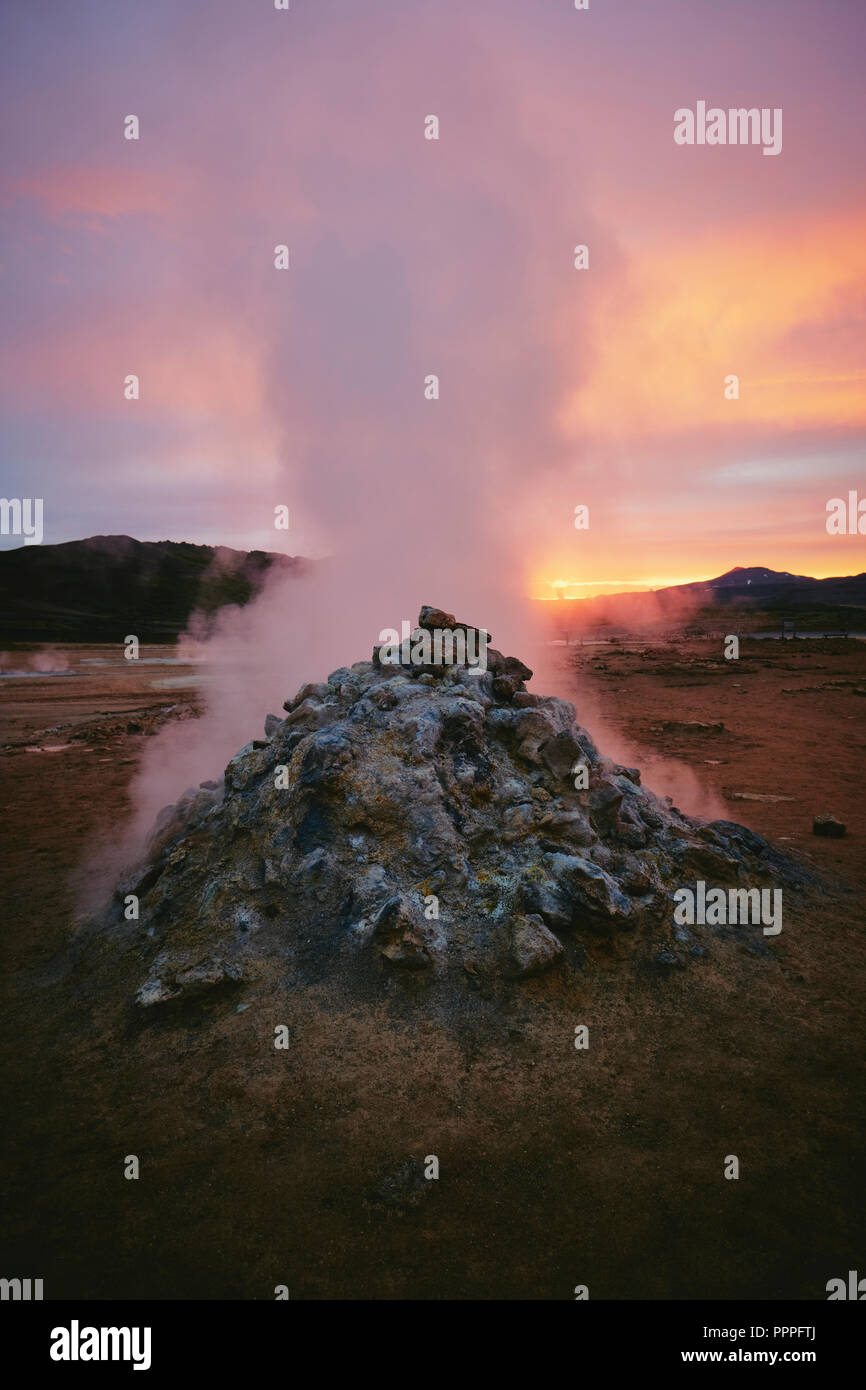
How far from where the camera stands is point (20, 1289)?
2.97m

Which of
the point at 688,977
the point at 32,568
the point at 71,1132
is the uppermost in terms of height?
the point at 32,568

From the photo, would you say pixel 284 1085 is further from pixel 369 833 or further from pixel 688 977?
pixel 688 977

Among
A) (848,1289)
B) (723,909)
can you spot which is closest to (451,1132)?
(848,1289)

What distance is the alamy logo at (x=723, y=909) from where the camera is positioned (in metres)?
5.72

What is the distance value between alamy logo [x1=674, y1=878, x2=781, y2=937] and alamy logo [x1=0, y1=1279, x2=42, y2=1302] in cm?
486

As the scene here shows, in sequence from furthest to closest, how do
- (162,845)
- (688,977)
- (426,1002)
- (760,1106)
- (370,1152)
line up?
1. (162,845)
2. (688,977)
3. (426,1002)
4. (760,1106)
5. (370,1152)

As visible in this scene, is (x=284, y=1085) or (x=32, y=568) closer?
(x=284, y=1085)

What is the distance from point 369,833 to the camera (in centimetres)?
568

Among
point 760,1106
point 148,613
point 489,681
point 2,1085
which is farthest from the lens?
point 148,613

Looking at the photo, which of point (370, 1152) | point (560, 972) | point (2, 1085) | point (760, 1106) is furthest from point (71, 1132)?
point (760, 1106)

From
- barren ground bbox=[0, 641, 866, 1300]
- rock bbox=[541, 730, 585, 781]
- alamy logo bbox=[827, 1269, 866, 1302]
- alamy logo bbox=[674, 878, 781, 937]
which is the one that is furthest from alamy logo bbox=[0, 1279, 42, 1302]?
rock bbox=[541, 730, 585, 781]

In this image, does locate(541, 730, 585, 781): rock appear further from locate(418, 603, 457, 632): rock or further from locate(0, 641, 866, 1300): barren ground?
locate(418, 603, 457, 632): rock

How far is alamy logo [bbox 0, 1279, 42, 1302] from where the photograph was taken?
9.64 feet

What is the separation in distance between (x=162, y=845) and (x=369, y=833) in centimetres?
243
